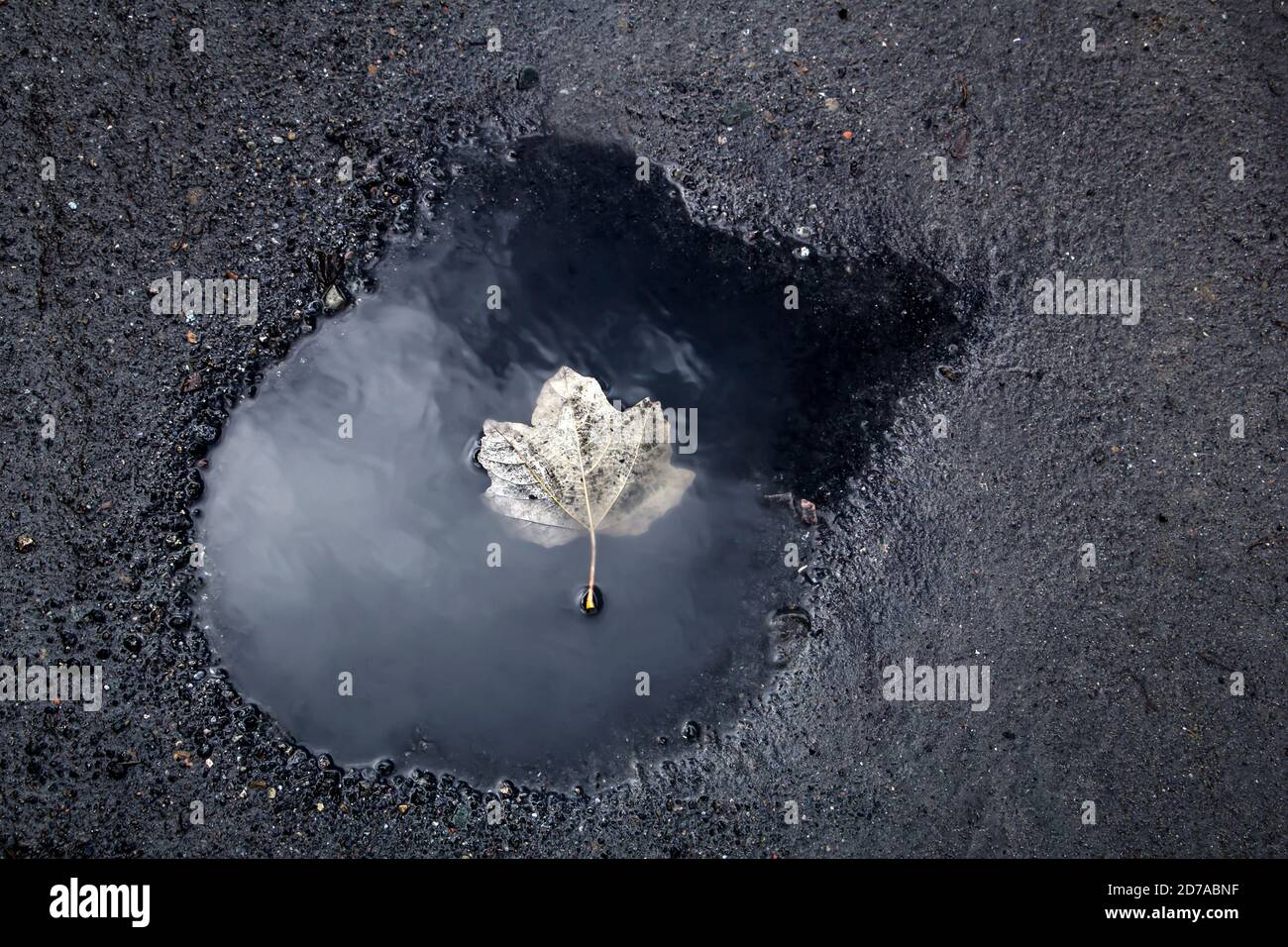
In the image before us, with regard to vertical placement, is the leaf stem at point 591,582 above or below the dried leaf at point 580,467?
below

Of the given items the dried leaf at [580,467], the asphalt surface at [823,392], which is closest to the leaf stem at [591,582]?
the dried leaf at [580,467]

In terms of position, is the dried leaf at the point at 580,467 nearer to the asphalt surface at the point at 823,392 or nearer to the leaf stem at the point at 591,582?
the leaf stem at the point at 591,582

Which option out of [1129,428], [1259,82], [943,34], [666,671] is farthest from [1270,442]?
[666,671]

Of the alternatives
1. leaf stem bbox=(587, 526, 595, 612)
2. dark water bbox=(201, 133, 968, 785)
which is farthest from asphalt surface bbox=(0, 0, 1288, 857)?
leaf stem bbox=(587, 526, 595, 612)

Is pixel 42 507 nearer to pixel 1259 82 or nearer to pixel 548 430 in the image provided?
pixel 548 430

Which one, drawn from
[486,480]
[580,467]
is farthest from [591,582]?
[486,480]

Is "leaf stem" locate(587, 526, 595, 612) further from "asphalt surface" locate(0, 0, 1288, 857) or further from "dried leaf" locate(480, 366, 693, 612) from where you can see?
"asphalt surface" locate(0, 0, 1288, 857)

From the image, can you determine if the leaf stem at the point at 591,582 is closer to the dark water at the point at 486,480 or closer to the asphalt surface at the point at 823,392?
the dark water at the point at 486,480
